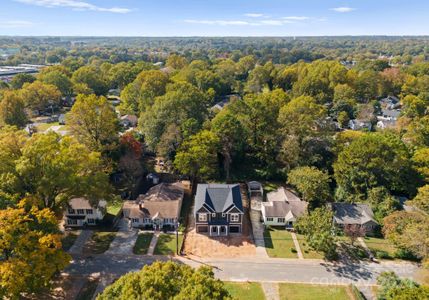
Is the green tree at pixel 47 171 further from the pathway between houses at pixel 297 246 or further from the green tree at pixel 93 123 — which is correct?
the pathway between houses at pixel 297 246

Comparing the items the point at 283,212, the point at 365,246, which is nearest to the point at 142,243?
the point at 283,212

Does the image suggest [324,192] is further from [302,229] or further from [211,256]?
[211,256]

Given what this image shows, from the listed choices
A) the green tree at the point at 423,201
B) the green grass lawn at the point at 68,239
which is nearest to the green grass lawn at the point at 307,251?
the green tree at the point at 423,201

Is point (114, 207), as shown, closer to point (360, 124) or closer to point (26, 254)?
point (26, 254)

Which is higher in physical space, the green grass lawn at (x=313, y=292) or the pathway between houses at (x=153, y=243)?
the green grass lawn at (x=313, y=292)

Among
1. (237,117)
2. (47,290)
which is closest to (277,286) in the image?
(47,290)

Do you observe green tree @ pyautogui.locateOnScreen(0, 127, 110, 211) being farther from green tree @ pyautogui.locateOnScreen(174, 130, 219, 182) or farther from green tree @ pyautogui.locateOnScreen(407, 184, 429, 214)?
green tree @ pyautogui.locateOnScreen(407, 184, 429, 214)
